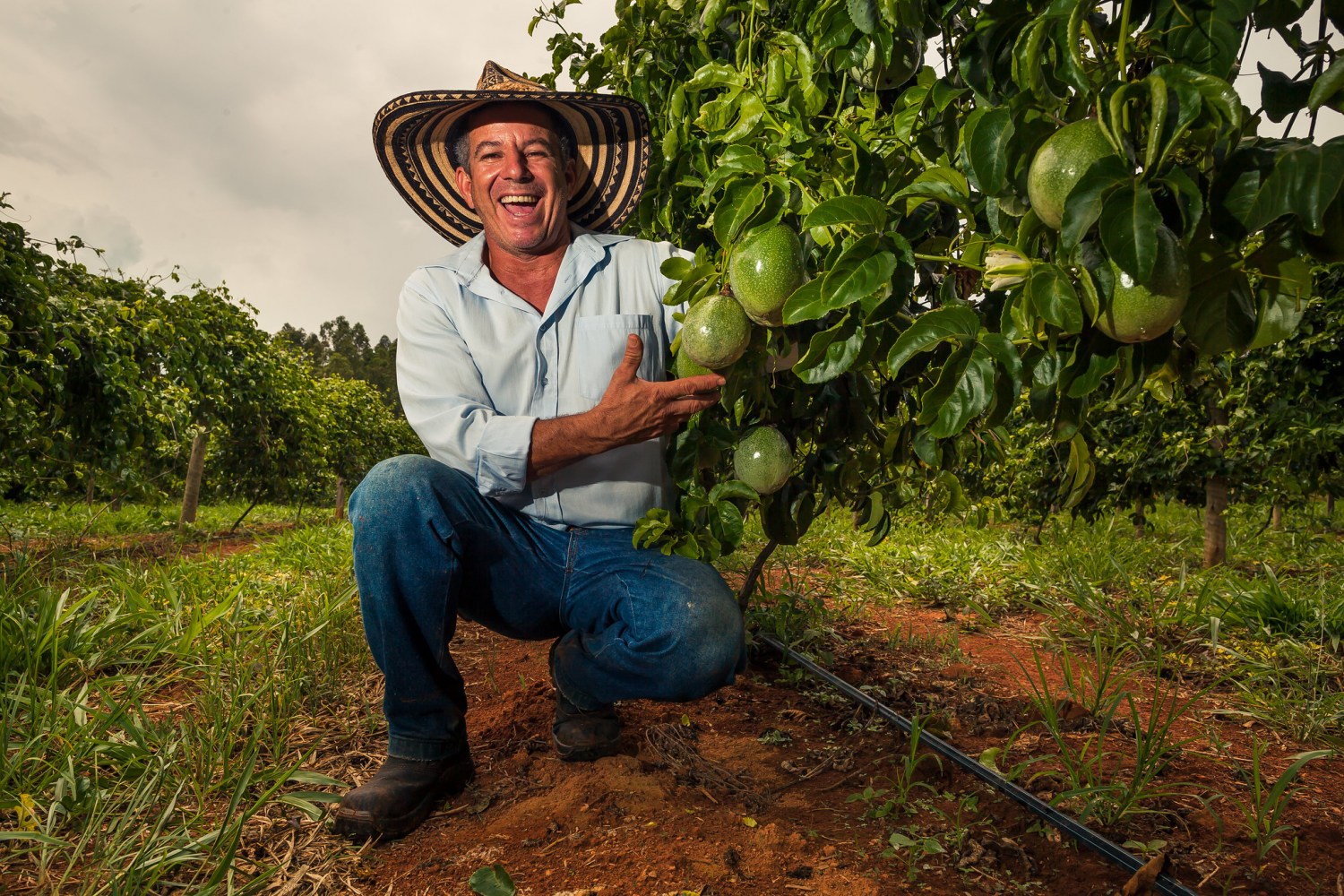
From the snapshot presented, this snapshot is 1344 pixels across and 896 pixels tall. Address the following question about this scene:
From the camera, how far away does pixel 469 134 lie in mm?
2465

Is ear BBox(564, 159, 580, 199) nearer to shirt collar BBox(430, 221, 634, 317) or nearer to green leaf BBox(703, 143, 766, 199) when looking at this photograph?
shirt collar BBox(430, 221, 634, 317)

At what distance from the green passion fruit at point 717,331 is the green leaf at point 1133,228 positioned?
27.0 inches

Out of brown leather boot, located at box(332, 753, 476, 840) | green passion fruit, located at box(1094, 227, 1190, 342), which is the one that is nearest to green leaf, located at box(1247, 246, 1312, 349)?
green passion fruit, located at box(1094, 227, 1190, 342)

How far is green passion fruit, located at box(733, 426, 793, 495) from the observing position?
170 centimetres

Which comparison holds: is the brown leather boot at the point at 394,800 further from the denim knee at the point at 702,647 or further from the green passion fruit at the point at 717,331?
the green passion fruit at the point at 717,331

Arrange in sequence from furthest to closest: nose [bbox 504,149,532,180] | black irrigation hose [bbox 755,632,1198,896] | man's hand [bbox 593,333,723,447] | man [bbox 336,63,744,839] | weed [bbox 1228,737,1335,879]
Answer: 1. nose [bbox 504,149,532,180]
2. man [bbox 336,63,744,839]
3. man's hand [bbox 593,333,723,447]
4. weed [bbox 1228,737,1335,879]
5. black irrigation hose [bbox 755,632,1198,896]

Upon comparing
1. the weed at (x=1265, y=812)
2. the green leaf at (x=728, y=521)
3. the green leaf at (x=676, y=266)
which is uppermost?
the green leaf at (x=676, y=266)

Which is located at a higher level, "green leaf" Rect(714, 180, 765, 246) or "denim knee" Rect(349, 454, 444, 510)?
"green leaf" Rect(714, 180, 765, 246)

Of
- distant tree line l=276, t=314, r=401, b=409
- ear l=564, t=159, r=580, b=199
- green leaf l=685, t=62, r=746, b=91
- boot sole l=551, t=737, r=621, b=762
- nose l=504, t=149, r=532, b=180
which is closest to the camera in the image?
green leaf l=685, t=62, r=746, b=91

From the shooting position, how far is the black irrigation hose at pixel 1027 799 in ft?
5.20

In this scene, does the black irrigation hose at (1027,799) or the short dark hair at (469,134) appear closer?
the black irrigation hose at (1027,799)

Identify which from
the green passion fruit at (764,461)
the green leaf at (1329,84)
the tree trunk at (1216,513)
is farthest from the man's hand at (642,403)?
the tree trunk at (1216,513)

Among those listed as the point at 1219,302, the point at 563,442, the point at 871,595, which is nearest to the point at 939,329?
the point at 1219,302

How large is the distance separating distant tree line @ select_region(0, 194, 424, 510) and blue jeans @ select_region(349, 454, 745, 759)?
10.4 ft
